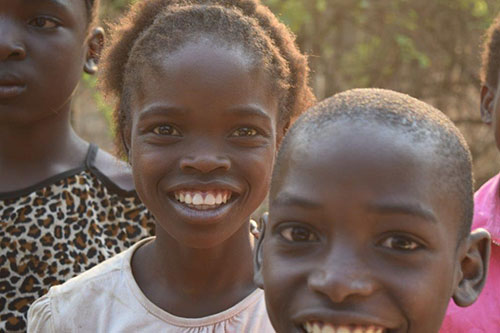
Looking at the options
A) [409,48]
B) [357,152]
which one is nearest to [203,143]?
[357,152]

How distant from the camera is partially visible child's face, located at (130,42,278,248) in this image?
2459 mm

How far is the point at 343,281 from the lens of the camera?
176 centimetres

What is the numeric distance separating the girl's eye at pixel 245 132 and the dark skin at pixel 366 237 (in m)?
0.63

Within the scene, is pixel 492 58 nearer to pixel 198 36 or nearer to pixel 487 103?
pixel 487 103

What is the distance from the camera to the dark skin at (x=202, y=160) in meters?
2.46

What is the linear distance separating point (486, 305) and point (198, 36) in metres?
1.30

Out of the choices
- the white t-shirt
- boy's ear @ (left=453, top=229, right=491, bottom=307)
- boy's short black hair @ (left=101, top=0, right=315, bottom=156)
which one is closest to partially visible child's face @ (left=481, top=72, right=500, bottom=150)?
boy's short black hair @ (left=101, top=0, right=315, bottom=156)

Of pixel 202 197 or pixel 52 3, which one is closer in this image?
pixel 202 197

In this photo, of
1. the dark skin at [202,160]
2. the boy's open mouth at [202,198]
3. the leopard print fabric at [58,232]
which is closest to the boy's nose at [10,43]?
the leopard print fabric at [58,232]

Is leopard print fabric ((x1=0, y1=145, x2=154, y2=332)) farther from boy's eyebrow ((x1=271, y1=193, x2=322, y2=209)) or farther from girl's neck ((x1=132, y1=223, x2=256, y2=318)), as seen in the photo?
boy's eyebrow ((x1=271, y1=193, x2=322, y2=209))

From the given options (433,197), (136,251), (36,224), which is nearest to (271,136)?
(136,251)

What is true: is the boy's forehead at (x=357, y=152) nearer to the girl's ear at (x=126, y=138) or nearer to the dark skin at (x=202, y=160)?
the dark skin at (x=202, y=160)

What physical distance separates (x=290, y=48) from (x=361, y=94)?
0.94m

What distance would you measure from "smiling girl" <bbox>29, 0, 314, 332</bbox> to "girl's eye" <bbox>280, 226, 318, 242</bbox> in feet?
1.86
